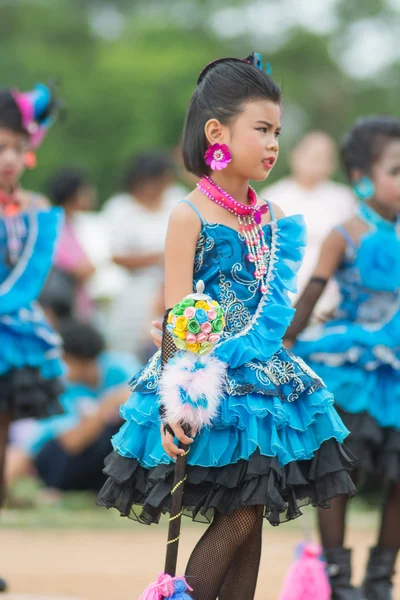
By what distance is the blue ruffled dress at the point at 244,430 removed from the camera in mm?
3234

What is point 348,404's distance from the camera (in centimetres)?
441

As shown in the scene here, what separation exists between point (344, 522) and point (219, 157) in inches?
66.8

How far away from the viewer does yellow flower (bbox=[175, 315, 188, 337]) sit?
3.11 m

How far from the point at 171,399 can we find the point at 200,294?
1.03 feet

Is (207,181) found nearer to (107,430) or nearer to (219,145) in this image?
(219,145)

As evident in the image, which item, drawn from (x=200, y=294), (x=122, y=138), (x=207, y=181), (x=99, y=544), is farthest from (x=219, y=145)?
(x=122, y=138)

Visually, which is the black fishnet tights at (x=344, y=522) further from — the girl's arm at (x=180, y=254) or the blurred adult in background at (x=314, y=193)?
the blurred adult in background at (x=314, y=193)

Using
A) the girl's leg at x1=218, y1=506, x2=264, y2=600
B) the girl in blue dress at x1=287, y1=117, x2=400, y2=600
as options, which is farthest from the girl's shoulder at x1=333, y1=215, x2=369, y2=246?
the girl's leg at x1=218, y1=506, x2=264, y2=600

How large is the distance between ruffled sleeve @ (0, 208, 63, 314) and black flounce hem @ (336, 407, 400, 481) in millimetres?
1507

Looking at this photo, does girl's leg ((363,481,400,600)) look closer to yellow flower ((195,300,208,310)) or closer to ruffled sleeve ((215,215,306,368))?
ruffled sleeve ((215,215,306,368))

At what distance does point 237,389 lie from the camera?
10.7ft

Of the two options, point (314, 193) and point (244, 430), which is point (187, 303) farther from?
point (314, 193)

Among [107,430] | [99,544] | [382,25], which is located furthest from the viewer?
[382,25]

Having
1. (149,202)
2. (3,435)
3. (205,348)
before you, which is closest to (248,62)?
(205,348)
